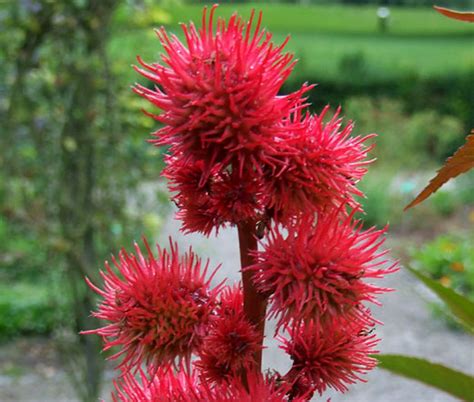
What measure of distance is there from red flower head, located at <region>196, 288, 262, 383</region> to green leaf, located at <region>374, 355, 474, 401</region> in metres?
0.29

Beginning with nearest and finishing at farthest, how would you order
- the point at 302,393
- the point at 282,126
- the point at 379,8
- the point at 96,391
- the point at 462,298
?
the point at 282,126
the point at 302,393
the point at 462,298
the point at 96,391
the point at 379,8

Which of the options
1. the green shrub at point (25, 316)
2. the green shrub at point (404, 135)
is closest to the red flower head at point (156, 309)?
the green shrub at point (25, 316)

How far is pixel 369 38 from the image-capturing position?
18.8 meters

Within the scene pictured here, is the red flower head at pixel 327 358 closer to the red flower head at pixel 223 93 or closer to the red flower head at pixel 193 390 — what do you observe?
the red flower head at pixel 193 390

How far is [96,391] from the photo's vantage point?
336cm

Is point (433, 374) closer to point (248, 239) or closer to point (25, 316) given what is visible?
point (248, 239)

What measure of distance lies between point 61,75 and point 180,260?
9.42 ft

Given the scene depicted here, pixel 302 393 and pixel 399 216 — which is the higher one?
pixel 302 393

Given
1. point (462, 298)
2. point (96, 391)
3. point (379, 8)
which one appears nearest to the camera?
point (462, 298)

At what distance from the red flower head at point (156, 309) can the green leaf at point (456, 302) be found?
350 millimetres

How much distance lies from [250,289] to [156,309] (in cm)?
10

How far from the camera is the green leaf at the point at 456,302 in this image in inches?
39.2

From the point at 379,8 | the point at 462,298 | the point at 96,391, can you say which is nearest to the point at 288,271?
the point at 462,298

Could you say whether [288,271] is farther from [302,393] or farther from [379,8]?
[379,8]
